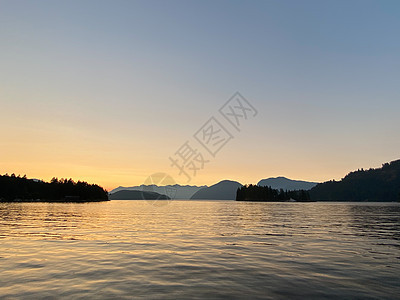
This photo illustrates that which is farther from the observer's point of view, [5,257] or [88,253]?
[88,253]

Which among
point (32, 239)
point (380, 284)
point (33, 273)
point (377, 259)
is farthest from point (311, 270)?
point (32, 239)

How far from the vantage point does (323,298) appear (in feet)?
47.0

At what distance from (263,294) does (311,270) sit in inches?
272

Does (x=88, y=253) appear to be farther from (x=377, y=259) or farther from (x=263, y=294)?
(x=377, y=259)

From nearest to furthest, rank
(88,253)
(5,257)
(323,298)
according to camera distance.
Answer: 1. (323,298)
2. (5,257)
3. (88,253)

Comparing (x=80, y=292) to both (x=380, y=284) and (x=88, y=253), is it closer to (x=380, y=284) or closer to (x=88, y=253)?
(x=88, y=253)

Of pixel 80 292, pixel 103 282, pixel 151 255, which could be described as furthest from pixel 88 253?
pixel 80 292

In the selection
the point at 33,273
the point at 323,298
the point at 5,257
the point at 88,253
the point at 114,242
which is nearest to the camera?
the point at 323,298

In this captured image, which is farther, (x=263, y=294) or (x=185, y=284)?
(x=185, y=284)

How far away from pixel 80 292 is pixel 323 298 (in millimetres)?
11922

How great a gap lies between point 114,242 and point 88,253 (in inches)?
294

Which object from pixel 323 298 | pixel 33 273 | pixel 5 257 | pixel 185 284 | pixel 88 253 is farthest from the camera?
pixel 88 253

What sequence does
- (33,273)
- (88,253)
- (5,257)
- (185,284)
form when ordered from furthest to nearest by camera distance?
(88,253) < (5,257) < (33,273) < (185,284)

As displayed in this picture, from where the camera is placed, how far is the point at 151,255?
2588 centimetres
